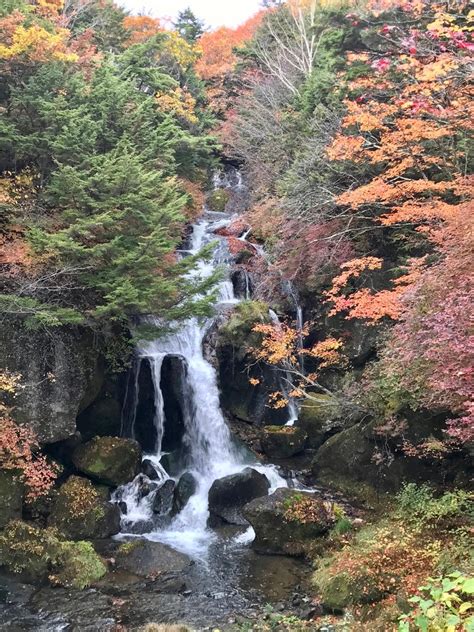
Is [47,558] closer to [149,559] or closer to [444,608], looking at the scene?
[149,559]

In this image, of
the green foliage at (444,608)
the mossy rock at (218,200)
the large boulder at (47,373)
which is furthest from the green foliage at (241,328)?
the mossy rock at (218,200)

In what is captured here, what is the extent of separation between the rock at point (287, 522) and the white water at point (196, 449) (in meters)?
0.79

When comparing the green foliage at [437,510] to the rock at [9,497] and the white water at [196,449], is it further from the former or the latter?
the rock at [9,497]

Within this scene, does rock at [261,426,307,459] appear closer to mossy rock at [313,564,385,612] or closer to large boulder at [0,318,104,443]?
large boulder at [0,318,104,443]

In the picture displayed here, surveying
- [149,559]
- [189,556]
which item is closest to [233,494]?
[189,556]

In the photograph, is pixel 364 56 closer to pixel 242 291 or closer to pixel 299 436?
pixel 242 291

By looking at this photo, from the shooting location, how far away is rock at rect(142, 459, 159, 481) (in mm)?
13062

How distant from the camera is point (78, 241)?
11.7 m

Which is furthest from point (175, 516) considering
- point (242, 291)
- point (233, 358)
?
point (242, 291)

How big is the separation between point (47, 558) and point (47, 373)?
4.28 metres

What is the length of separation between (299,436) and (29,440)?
7.87 meters

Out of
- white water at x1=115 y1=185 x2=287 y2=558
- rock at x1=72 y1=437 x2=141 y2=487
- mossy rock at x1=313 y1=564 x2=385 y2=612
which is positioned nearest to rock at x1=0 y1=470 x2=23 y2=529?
rock at x1=72 y1=437 x2=141 y2=487

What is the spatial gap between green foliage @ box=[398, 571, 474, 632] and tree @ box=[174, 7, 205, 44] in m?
37.5

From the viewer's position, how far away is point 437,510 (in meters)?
8.52
